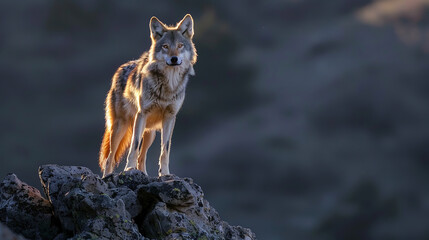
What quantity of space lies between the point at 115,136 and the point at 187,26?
142 inches

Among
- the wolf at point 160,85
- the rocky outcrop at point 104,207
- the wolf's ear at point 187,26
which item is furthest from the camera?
the wolf's ear at point 187,26

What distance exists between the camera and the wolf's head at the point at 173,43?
14.6 m

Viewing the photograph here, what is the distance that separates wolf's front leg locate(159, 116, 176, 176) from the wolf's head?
1387mm

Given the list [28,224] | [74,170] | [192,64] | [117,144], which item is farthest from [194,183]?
[117,144]

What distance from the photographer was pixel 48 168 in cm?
1080

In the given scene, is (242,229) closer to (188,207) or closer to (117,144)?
(188,207)

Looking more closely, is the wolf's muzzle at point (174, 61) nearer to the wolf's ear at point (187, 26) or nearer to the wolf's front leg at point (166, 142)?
the wolf's ear at point (187, 26)

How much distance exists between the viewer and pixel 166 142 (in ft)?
48.2

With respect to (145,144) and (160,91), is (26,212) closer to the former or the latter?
(160,91)

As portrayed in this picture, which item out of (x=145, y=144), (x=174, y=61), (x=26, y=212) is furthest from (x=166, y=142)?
(x=26, y=212)

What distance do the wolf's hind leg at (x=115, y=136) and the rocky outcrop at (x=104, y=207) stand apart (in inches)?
212

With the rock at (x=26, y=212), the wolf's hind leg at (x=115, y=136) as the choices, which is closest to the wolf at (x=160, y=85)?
the wolf's hind leg at (x=115, y=136)

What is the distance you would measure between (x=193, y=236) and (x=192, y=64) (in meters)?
6.38

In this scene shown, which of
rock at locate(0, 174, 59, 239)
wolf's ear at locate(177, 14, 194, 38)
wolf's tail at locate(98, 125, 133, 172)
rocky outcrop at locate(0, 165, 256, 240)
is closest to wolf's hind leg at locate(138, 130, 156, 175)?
wolf's tail at locate(98, 125, 133, 172)
